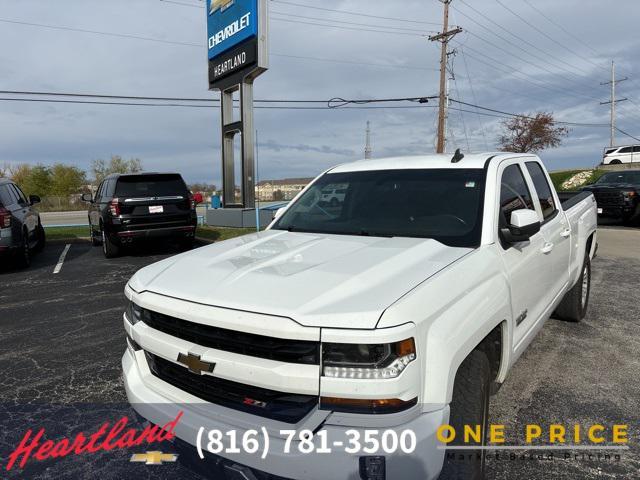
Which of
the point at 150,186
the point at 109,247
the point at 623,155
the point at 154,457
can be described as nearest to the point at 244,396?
the point at 154,457

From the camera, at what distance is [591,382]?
3.58 m

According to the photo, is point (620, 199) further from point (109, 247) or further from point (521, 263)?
point (109, 247)

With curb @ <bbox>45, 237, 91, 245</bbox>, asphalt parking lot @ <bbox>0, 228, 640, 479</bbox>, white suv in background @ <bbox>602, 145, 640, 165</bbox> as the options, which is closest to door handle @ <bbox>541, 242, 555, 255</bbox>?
asphalt parking lot @ <bbox>0, 228, 640, 479</bbox>

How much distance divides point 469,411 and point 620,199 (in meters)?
15.6

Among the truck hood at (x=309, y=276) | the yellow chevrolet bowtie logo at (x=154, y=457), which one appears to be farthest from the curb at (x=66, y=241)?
the yellow chevrolet bowtie logo at (x=154, y=457)

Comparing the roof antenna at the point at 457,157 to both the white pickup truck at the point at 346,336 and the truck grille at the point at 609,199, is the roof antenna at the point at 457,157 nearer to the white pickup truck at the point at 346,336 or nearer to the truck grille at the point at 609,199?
the white pickup truck at the point at 346,336

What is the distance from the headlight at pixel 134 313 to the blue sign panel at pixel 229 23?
44.1 feet

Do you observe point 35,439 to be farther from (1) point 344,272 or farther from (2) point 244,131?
(2) point 244,131

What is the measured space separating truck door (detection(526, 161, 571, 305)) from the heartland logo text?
1270 centimetres

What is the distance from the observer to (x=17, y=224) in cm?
855

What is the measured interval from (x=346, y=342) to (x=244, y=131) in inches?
558

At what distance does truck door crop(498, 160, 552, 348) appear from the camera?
9.01ft

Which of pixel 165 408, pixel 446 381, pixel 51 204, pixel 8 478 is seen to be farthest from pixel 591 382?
pixel 51 204

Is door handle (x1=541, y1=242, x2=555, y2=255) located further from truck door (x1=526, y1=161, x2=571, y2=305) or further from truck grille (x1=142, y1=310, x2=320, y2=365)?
truck grille (x1=142, y1=310, x2=320, y2=365)
